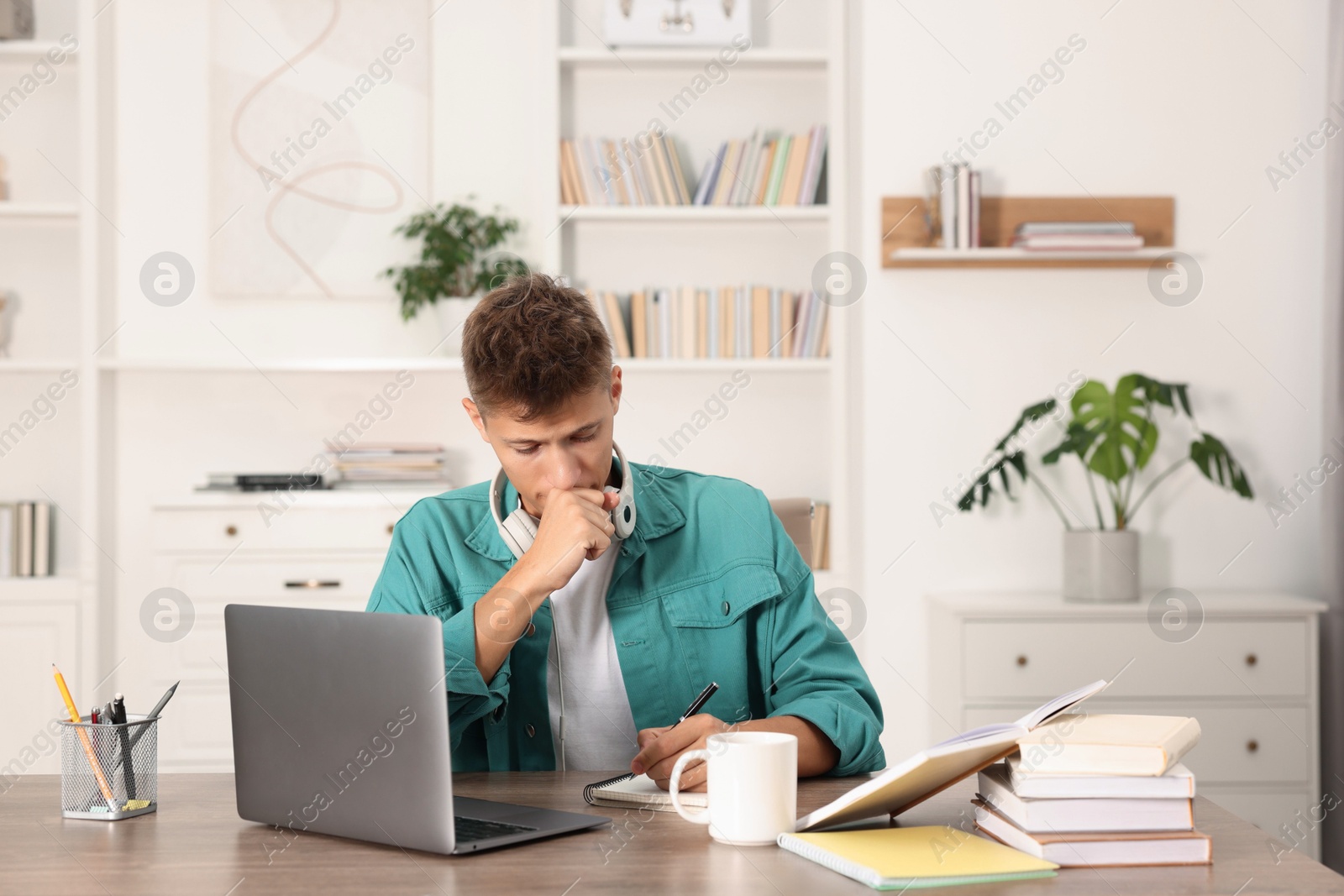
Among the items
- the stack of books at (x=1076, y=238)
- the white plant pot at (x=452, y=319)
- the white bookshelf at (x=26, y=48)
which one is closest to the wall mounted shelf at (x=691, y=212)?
the white plant pot at (x=452, y=319)

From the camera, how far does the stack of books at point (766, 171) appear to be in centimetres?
322

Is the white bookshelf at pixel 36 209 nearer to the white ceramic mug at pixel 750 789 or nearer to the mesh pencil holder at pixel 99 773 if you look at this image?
the mesh pencil holder at pixel 99 773

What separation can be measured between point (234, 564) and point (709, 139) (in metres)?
1.81

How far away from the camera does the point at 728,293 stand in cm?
322

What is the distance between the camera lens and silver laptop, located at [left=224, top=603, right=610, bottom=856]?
96cm

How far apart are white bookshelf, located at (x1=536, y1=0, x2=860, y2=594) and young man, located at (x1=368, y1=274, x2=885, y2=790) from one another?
1.71m

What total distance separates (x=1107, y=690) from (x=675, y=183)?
178 cm

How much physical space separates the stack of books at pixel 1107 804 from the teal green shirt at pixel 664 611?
443 millimetres

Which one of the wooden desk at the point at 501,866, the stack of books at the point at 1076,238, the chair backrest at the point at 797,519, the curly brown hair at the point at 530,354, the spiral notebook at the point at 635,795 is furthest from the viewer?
the stack of books at the point at 1076,238

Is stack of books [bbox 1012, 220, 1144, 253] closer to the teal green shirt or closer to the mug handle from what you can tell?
the teal green shirt

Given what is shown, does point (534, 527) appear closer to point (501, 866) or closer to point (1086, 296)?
point (501, 866)

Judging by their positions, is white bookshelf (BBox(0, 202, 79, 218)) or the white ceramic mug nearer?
the white ceramic mug

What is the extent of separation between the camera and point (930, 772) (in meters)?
0.98

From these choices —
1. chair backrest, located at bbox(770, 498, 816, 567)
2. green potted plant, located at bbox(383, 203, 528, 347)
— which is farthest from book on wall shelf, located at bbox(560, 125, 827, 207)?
chair backrest, located at bbox(770, 498, 816, 567)
